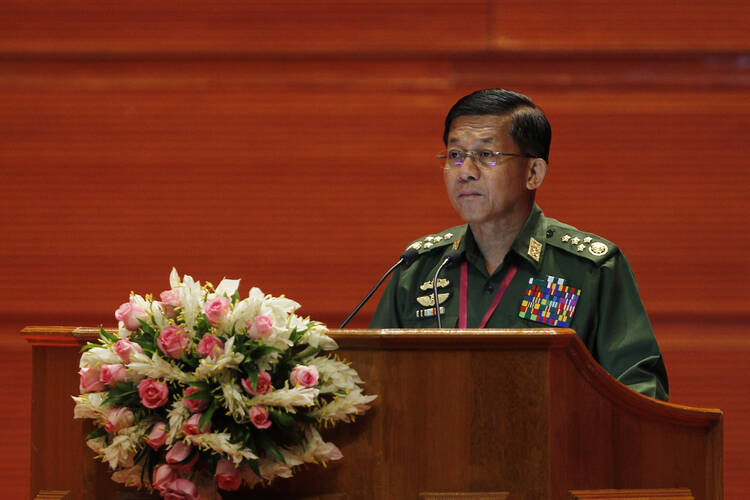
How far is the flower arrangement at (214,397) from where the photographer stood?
1.19m

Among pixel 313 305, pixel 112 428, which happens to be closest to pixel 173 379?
pixel 112 428

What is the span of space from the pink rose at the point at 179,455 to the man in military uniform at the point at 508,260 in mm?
871

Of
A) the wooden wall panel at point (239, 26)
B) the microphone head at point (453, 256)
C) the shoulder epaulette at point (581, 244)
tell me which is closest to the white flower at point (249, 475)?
the microphone head at point (453, 256)

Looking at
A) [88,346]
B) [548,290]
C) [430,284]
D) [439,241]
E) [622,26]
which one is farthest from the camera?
[622,26]

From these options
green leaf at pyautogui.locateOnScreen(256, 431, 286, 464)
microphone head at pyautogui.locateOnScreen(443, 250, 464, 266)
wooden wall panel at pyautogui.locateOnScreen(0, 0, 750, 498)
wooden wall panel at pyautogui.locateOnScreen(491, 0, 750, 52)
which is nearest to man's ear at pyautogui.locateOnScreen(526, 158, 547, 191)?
microphone head at pyautogui.locateOnScreen(443, 250, 464, 266)

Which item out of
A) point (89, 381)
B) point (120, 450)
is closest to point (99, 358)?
point (89, 381)

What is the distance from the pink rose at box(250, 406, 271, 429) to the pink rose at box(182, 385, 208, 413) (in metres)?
0.07

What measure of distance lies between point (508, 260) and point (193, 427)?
1.03m

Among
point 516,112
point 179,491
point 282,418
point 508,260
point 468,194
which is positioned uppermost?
point 516,112

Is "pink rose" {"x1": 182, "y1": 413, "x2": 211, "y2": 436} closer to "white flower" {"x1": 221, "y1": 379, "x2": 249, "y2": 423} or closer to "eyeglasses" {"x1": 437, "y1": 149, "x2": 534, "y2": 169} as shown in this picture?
"white flower" {"x1": 221, "y1": 379, "x2": 249, "y2": 423}

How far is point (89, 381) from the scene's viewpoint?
1.24 m

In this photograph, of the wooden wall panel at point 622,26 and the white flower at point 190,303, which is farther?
the wooden wall panel at point 622,26

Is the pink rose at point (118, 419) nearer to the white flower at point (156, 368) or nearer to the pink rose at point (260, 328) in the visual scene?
the white flower at point (156, 368)

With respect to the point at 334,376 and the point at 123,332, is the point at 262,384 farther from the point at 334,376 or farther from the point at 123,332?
the point at 123,332
